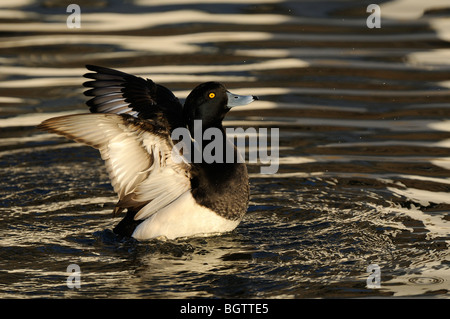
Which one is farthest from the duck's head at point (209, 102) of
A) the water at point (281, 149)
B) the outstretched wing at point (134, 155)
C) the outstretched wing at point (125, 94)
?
the water at point (281, 149)

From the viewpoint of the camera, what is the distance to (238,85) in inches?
446

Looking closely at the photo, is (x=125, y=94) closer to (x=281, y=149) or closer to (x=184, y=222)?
(x=184, y=222)

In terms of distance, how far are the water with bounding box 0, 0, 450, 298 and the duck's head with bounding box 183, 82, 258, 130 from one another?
100 cm

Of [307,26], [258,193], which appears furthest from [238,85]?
[258,193]

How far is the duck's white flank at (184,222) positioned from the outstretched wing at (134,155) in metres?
0.10

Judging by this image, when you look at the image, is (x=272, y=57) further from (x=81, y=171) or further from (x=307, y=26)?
(x=81, y=171)

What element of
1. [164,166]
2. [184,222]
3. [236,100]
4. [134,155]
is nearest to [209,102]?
[236,100]

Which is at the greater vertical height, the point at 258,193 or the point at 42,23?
the point at 42,23

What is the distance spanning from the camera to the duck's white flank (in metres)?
7.29

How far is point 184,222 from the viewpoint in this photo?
7.29 meters

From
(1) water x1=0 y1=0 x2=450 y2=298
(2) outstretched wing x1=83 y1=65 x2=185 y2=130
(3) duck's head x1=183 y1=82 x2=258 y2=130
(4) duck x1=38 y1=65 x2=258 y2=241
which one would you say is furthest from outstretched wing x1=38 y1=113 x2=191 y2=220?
(2) outstretched wing x1=83 y1=65 x2=185 y2=130

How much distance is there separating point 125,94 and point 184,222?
1.32 metres

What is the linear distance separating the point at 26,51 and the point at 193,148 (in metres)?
5.95
